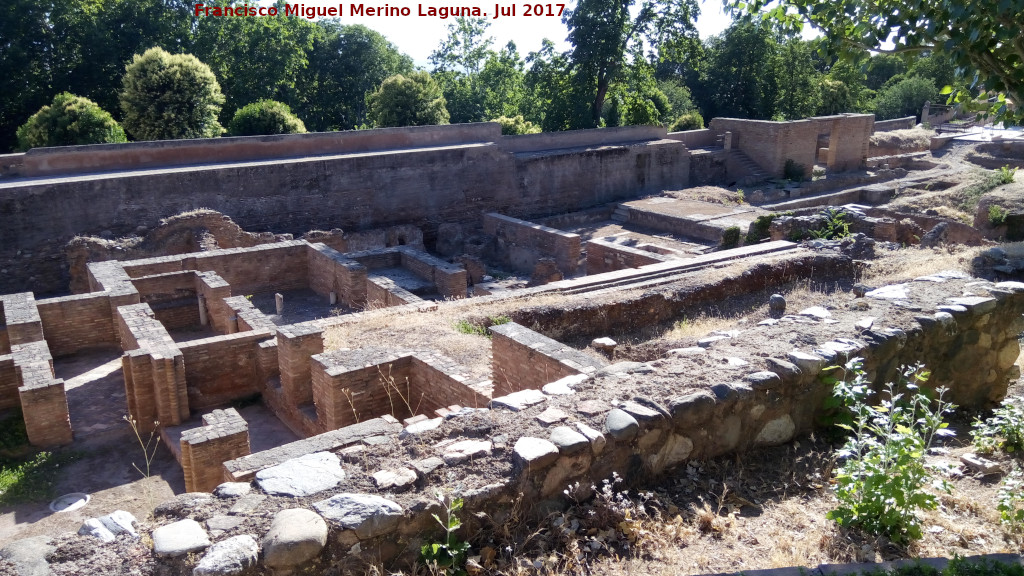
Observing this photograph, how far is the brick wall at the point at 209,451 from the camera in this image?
6.40 metres

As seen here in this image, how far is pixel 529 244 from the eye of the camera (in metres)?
16.0

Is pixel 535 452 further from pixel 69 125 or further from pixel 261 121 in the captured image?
pixel 261 121

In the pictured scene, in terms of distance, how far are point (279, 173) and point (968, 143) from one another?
25.5 meters

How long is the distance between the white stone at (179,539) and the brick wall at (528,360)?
3205 mm

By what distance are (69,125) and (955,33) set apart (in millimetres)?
19377

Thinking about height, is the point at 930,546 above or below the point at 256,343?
above

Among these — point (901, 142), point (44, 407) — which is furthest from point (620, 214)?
point (901, 142)

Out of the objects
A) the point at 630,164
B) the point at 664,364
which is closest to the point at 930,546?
the point at 664,364

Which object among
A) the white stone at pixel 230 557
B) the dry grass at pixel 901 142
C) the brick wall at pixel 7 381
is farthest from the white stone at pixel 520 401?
the dry grass at pixel 901 142

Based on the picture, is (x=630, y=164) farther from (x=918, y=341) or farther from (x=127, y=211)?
(x=918, y=341)

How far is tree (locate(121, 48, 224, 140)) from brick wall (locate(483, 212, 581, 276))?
9.41 metres

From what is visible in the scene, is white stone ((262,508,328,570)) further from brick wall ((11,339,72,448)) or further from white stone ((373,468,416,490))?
brick wall ((11,339,72,448))

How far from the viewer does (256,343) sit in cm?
854

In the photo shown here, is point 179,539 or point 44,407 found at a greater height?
point 179,539
